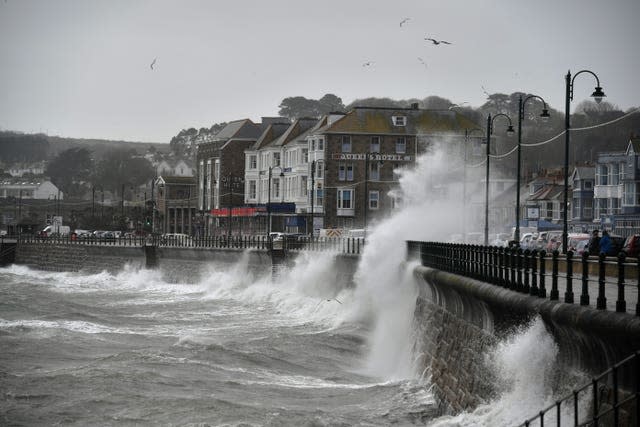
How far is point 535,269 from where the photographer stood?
52.5 feet

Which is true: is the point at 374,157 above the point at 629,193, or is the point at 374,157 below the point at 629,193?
above

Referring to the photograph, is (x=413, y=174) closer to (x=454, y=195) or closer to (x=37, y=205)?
(x=454, y=195)

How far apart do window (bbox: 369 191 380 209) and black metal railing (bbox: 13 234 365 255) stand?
28.9ft

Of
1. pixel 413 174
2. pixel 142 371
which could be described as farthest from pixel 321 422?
pixel 413 174

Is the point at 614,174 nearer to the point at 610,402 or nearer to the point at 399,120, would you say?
the point at 399,120

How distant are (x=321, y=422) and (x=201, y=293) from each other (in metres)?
43.4

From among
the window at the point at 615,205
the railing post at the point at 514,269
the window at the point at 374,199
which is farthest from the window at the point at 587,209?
the railing post at the point at 514,269

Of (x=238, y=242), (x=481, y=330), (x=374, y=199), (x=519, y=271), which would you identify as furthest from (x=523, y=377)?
(x=374, y=199)

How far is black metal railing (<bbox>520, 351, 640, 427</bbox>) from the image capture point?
10438 mm

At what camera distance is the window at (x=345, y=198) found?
84.2m

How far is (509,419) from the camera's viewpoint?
15391 mm

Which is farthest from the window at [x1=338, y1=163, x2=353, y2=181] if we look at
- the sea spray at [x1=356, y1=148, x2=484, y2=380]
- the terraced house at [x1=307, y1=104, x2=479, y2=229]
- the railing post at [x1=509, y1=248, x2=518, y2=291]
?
the railing post at [x1=509, y1=248, x2=518, y2=291]

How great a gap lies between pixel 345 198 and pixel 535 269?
68.3 m

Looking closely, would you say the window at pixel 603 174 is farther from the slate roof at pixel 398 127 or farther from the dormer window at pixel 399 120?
the dormer window at pixel 399 120
